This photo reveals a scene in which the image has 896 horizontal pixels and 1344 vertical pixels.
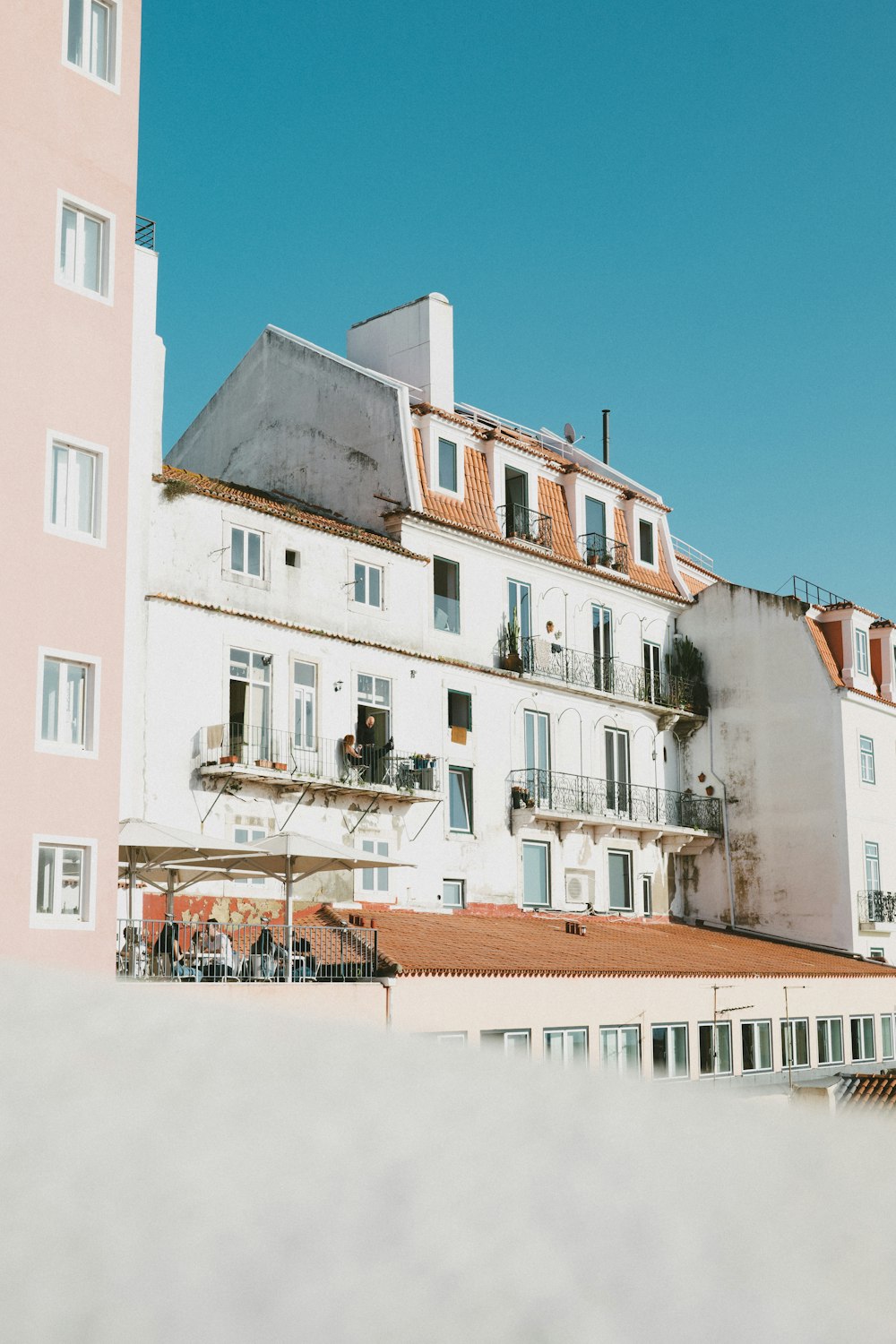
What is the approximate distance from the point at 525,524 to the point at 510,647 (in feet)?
12.3

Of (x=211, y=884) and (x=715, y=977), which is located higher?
(x=211, y=884)

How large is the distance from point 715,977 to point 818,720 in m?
12.2

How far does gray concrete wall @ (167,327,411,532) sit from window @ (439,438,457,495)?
1742mm

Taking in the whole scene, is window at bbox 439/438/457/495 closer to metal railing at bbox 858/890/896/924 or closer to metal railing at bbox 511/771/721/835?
metal railing at bbox 511/771/721/835

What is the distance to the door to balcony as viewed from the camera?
37438 millimetres

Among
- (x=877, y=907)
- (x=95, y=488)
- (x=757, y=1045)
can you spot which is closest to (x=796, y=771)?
(x=877, y=907)

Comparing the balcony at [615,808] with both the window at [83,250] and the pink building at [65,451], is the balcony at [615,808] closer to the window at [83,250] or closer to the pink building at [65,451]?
A: the pink building at [65,451]

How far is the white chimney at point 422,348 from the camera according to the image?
39.4 metres

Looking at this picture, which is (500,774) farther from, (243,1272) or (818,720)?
(243,1272)

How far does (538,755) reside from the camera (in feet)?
125

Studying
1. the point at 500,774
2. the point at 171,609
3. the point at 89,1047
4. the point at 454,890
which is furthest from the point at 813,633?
the point at 89,1047

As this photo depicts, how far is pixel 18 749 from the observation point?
63.6 ft

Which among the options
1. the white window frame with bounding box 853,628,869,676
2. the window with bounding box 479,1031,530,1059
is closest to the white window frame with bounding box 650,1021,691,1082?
the window with bounding box 479,1031,530,1059

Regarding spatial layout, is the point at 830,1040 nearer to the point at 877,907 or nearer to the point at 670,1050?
the point at 877,907
